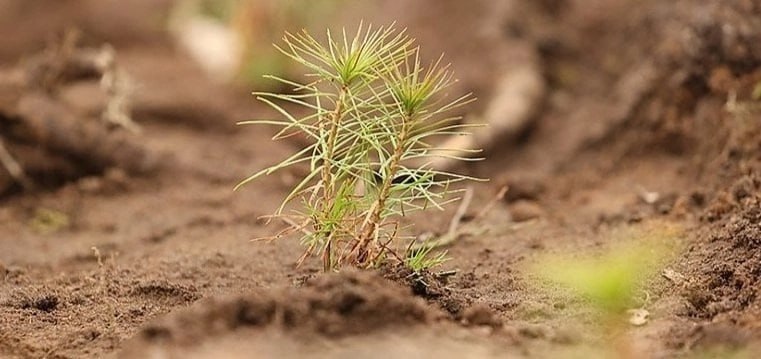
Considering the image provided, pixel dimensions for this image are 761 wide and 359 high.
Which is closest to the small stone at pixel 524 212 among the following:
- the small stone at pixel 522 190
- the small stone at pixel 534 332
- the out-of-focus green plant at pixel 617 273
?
the small stone at pixel 522 190

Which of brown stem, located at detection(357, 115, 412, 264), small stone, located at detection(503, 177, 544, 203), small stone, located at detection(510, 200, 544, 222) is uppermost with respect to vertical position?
small stone, located at detection(503, 177, 544, 203)

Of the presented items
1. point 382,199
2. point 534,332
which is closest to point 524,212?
point 382,199

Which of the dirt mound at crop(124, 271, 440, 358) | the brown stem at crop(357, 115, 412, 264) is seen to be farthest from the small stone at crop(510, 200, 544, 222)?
the dirt mound at crop(124, 271, 440, 358)

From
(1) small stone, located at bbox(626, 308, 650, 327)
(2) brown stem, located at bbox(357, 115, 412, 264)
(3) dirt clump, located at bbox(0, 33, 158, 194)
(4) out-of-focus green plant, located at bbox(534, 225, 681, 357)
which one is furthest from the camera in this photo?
(3) dirt clump, located at bbox(0, 33, 158, 194)

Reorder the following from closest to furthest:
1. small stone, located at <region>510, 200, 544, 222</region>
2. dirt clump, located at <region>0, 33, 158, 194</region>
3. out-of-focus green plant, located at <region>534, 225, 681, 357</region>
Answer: out-of-focus green plant, located at <region>534, 225, 681, 357</region> → small stone, located at <region>510, 200, 544, 222</region> → dirt clump, located at <region>0, 33, 158, 194</region>

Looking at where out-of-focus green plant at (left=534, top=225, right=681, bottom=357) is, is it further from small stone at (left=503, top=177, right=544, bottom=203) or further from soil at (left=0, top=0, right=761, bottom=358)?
small stone at (left=503, top=177, right=544, bottom=203)

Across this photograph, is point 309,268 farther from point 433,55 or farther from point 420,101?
point 433,55
